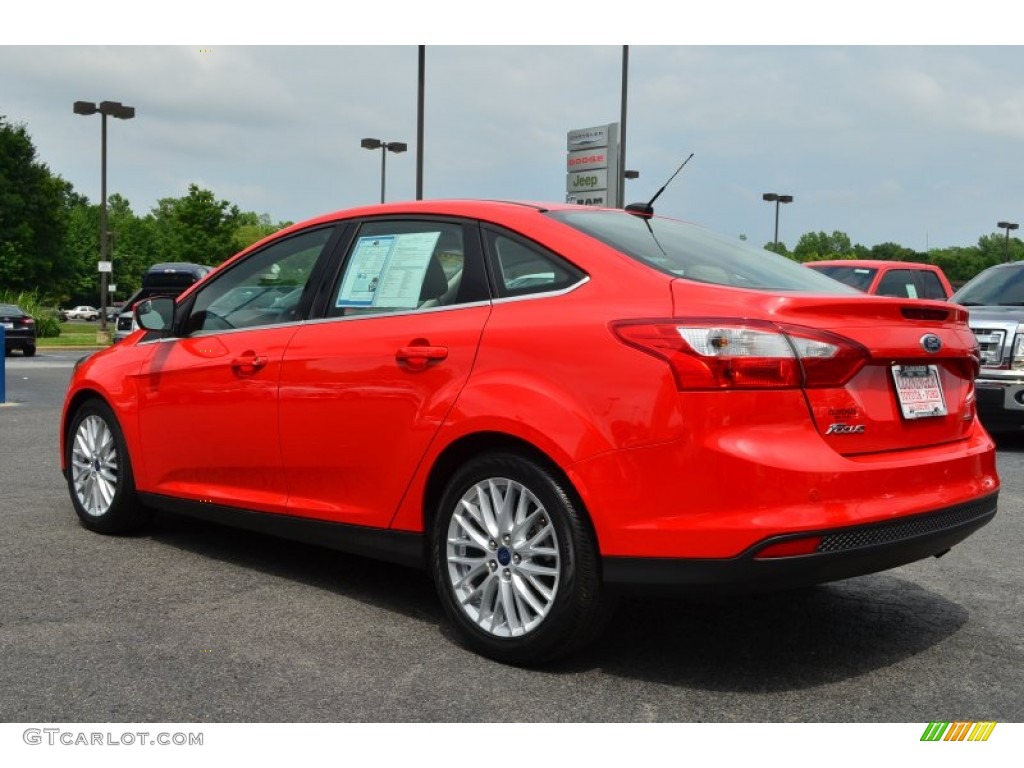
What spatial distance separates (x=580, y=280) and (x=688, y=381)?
656 millimetres

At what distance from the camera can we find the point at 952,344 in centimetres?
402

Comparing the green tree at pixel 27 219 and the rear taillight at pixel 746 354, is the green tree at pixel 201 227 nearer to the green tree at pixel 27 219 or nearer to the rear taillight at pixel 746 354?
the green tree at pixel 27 219

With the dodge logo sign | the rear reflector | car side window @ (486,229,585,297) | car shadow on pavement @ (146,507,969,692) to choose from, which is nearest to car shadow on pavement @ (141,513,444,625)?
car shadow on pavement @ (146,507,969,692)

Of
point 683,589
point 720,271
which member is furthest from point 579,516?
point 720,271

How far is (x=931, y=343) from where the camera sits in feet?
→ 12.7

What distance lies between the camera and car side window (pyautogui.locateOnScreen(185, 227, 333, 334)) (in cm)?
499

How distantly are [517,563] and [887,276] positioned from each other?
1091cm

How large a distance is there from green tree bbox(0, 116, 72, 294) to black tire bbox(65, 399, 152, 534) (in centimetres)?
6890

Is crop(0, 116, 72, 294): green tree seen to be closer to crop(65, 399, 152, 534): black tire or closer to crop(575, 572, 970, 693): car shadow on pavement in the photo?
crop(65, 399, 152, 534): black tire

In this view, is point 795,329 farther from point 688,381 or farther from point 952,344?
point 952,344

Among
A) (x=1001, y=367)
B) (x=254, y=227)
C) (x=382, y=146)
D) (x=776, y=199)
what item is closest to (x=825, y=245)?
(x=254, y=227)

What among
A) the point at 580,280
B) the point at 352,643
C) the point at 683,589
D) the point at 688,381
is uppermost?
the point at 580,280

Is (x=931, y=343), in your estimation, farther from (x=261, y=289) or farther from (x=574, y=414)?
(x=261, y=289)

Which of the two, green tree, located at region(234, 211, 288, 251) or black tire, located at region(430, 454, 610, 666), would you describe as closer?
black tire, located at region(430, 454, 610, 666)
